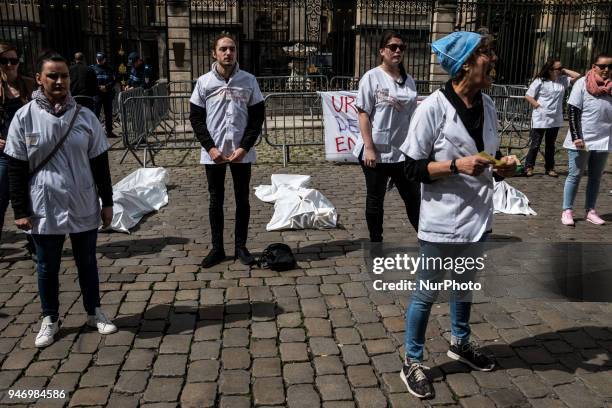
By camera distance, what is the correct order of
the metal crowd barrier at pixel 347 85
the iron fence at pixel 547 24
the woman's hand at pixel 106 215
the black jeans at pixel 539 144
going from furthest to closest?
the iron fence at pixel 547 24 < the metal crowd barrier at pixel 347 85 < the black jeans at pixel 539 144 < the woman's hand at pixel 106 215

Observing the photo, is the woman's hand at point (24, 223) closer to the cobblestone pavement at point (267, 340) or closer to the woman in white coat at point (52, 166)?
the woman in white coat at point (52, 166)

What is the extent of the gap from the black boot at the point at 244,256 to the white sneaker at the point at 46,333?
1.87m

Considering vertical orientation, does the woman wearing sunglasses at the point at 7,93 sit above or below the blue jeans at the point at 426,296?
above

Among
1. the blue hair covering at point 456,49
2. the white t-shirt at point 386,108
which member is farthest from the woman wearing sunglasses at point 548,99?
the blue hair covering at point 456,49

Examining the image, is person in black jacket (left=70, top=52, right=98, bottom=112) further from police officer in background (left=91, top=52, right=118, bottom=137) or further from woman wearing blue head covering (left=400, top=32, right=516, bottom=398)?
woman wearing blue head covering (left=400, top=32, right=516, bottom=398)

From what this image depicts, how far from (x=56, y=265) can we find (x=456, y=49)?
2838 mm

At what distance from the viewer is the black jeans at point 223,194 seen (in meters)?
5.34

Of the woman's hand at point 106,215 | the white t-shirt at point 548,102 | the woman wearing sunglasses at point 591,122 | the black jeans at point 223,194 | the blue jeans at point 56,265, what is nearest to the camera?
the blue jeans at point 56,265

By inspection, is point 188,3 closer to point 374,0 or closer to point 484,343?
point 374,0

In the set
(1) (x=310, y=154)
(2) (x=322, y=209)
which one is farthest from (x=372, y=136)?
(1) (x=310, y=154)

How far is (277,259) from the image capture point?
5.38 metres

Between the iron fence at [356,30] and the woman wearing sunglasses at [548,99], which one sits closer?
the woman wearing sunglasses at [548,99]

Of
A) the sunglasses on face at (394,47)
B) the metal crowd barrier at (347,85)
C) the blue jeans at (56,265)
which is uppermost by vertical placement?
the sunglasses on face at (394,47)

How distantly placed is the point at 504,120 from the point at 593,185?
15.5ft
